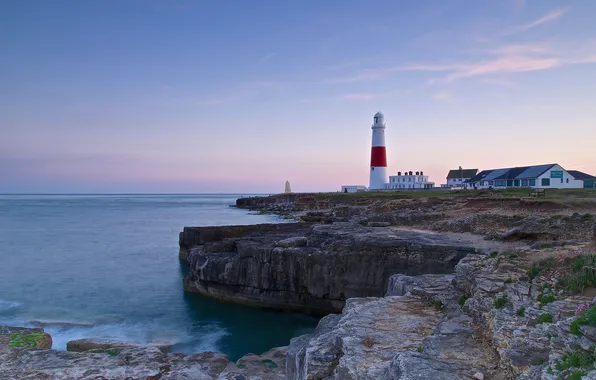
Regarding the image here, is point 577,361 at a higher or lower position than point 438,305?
higher

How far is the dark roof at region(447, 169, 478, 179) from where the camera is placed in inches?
3503

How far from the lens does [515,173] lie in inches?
2648

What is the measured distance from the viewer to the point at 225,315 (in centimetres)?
1822

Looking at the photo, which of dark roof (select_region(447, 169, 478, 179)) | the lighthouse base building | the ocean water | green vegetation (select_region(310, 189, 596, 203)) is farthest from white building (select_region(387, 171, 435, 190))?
the ocean water

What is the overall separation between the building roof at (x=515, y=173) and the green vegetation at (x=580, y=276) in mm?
60437

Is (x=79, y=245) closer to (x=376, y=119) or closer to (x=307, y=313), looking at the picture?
(x=307, y=313)

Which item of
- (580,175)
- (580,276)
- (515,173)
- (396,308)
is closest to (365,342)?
(396,308)

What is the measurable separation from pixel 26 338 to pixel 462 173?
90.8 m

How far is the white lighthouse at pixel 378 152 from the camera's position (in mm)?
67312

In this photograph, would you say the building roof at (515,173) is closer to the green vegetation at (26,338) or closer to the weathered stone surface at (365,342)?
the weathered stone surface at (365,342)

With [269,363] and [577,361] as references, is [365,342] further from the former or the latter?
[269,363]

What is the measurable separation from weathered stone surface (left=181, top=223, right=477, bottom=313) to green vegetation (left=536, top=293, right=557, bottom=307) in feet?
29.2

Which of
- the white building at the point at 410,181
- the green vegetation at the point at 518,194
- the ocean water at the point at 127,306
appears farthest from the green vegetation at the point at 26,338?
the white building at the point at 410,181

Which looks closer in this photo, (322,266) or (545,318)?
(545,318)
